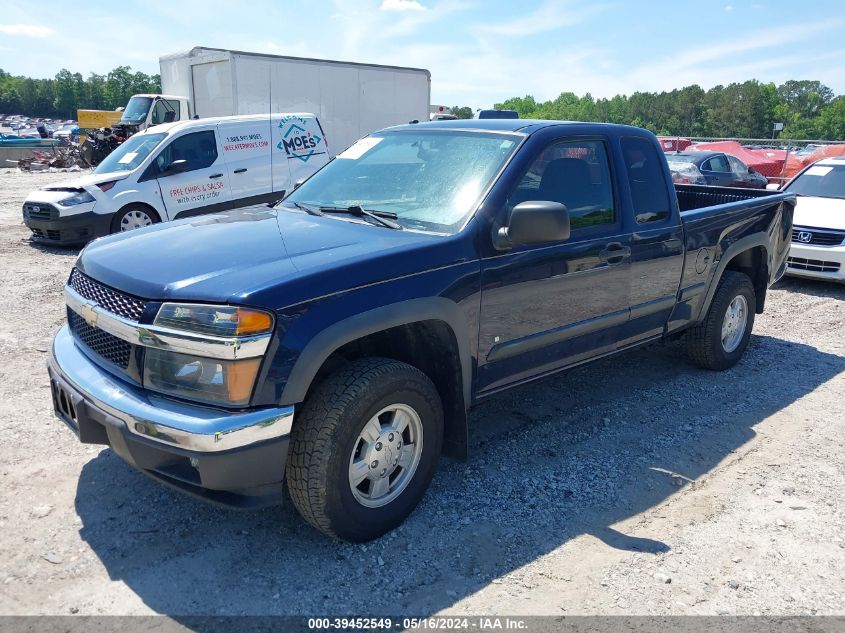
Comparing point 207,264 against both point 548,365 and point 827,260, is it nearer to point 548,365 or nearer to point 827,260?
point 548,365

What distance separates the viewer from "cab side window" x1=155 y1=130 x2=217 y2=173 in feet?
33.0

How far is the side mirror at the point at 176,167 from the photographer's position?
32.7 feet

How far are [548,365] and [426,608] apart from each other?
1650mm

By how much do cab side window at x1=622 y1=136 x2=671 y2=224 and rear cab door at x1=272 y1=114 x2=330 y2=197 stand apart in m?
7.41

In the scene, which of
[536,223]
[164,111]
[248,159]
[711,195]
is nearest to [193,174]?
[248,159]

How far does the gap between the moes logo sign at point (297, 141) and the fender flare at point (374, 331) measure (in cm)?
876

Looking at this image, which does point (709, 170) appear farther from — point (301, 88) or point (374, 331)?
point (374, 331)

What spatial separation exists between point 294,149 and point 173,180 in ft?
7.03

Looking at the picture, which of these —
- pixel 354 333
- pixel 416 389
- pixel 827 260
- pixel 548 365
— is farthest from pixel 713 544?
pixel 827 260

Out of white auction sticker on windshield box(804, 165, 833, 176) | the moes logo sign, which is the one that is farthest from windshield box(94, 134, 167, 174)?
white auction sticker on windshield box(804, 165, 833, 176)

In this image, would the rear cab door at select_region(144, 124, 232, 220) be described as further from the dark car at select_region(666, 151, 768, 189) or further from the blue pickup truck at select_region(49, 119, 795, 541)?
the dark car at select_region(666, 151, 768, 189)

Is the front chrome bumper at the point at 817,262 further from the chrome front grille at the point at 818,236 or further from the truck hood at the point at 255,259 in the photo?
the truck hood at the point at 255,259

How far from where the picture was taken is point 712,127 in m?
91.9

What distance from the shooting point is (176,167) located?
1000cm
